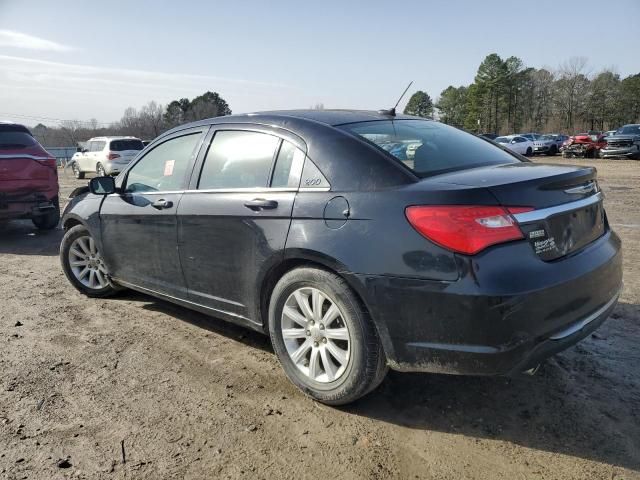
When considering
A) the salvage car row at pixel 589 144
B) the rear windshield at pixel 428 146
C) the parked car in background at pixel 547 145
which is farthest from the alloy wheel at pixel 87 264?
the parked car in background at pixel 547 145

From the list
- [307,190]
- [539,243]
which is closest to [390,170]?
[307,190]

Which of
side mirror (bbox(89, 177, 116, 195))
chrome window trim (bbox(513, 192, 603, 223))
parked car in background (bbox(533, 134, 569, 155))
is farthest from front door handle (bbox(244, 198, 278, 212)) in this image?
parked car in background (bbox(533, 134, 569, 155))

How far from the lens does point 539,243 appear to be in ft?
7.95

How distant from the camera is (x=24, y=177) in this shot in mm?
7922

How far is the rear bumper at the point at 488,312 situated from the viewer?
2.30m

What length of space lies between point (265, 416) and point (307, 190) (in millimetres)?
1271

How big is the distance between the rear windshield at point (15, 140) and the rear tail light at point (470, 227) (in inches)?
309

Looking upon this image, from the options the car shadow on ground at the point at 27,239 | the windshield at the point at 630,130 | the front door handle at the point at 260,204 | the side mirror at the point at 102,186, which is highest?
the windshield at the point at 630,130

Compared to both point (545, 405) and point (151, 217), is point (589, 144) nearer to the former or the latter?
point (545, 405)

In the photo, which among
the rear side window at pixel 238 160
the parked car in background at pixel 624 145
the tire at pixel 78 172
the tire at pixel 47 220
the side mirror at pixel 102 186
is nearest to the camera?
the rear side window at pixel 238 160

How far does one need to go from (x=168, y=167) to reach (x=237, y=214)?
1.11 meters

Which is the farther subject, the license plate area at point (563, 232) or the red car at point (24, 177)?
the red car at point (24, 177)

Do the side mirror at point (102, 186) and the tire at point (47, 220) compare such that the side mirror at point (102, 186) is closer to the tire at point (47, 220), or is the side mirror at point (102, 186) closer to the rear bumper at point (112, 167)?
the tire at point (47, 220)

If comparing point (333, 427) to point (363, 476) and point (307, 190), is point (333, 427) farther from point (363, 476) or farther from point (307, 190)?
point (307, 190)
